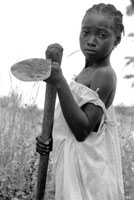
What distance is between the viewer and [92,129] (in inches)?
72.6

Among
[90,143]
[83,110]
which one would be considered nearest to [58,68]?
[83,110]

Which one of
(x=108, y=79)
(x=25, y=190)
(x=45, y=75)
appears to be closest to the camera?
(x=45, y=75)

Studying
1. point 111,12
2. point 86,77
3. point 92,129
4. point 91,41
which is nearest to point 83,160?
point 92,129

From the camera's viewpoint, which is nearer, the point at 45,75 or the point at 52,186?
the point at 45,75

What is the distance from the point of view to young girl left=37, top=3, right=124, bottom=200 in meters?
1.86

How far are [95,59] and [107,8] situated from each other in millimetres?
229

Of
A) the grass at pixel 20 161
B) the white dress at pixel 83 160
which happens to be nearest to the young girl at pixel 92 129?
the white dress at pixel 83 160

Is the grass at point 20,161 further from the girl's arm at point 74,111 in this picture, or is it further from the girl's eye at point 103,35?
the girl's eye at point 103,35

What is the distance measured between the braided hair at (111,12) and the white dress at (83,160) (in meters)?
0.31

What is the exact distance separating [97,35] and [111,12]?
0.13 meters

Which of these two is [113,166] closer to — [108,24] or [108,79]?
[108,79]

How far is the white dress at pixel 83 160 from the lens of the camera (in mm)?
1875

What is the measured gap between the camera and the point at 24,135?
361cm

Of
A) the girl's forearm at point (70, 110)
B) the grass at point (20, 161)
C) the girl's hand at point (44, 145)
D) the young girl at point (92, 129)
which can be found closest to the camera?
the girl's forearm at point (70, 110)
